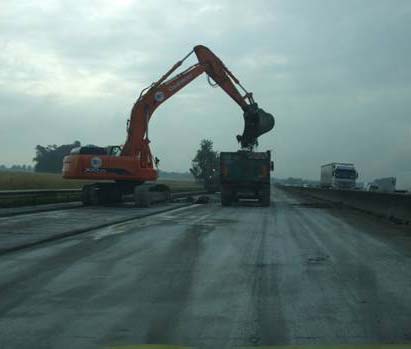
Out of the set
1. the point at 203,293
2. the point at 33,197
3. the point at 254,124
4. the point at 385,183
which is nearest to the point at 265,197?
the point at 254,124

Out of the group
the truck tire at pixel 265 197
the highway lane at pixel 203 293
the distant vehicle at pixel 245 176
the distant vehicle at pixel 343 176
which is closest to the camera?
the highway lane at pixel 203 293

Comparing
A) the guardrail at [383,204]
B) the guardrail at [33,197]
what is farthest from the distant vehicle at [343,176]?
the guardrail at [33,197]

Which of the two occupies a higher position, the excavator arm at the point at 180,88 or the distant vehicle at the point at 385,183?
the excavator arm at the point at 180,88

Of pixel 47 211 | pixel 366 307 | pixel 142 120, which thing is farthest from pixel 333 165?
pixel 366 307

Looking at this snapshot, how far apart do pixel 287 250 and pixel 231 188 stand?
23.0m

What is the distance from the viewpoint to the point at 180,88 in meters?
32.9

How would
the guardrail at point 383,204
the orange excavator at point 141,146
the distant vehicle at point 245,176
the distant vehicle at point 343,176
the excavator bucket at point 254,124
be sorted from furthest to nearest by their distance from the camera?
1. the distant vehicle at point 343,176
2. the distant vehicle at point 245,176
3. the excavator bucket at point 254,124
4. the orange excavator at point 141,146
5. the guardrail at point 383,204

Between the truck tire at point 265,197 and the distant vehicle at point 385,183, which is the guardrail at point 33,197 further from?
the distant vehicle at point 385,183

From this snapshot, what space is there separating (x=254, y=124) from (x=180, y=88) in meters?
4.25

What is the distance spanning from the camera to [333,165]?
243ft

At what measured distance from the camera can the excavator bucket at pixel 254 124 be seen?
1289 inches

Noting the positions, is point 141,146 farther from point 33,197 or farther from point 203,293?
point 203,293

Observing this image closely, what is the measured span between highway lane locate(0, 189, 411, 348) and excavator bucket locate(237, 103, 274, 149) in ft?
59.7

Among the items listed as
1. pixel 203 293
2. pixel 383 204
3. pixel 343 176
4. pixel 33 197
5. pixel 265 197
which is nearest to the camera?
pixel 203 293
